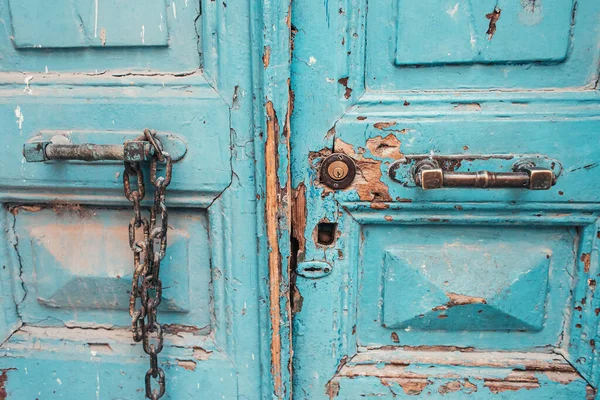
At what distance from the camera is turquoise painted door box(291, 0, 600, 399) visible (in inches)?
34.6

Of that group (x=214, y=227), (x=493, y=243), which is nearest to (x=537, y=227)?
(x=493, y=243)

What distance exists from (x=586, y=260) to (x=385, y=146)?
51 cm

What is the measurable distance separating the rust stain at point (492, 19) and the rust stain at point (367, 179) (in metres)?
0.34

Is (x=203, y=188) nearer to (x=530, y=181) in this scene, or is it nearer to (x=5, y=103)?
(x=5, y=103)

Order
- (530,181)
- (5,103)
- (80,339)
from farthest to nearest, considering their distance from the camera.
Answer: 1. (80,339)
2. (5,103)
3. (530,181)

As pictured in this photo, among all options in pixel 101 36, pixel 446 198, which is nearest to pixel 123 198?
pixel 101 36

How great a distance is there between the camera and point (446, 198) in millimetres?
933

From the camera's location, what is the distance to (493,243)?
3.17 feet

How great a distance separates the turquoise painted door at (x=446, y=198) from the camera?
88 centimetres

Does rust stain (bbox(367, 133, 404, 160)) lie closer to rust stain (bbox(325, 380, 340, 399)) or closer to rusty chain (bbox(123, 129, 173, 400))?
rusty chain (bbox(123, 129, 173, 400))

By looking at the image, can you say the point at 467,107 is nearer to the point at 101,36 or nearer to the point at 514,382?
the point at 514,382

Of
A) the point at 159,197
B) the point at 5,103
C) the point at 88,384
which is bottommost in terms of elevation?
the point at 88,384

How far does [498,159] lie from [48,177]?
977 millimetres

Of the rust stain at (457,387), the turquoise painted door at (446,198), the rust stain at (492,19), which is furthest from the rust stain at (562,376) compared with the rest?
the rust stain at (492,19)
